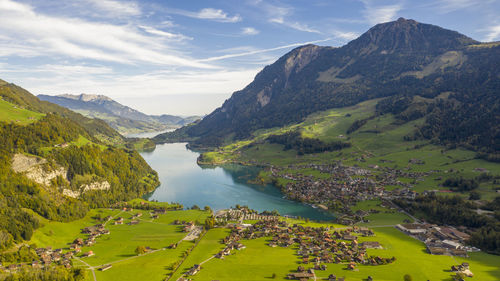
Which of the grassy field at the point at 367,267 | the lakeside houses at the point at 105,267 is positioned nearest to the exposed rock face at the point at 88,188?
the lakeside houses at the point at 105,267

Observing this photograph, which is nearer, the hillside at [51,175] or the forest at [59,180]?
the forest at [59,180]

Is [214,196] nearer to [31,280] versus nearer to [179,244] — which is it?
[179,244]

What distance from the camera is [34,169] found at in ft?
342

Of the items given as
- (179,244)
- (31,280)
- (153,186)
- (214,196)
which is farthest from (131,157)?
(31,280)

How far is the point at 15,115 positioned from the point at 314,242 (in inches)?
6676

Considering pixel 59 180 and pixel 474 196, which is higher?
pixel 474 196

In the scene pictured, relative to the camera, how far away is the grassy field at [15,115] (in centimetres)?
13818

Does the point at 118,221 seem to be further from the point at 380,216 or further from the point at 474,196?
the point at 474,196

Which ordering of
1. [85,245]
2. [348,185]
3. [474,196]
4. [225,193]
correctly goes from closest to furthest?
[85,245]
[474,196]
[348,185]
[225,193]

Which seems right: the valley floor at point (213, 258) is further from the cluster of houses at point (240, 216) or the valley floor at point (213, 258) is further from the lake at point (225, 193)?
the lake at point (225, 193)

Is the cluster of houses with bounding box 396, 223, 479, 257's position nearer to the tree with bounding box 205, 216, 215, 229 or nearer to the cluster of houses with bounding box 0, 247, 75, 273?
the tree with bounding box 205, 216, 215, 229

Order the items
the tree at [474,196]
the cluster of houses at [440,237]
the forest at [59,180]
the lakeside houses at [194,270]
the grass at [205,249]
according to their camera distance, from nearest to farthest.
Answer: the lakeside houses at [194,270] < the grass at [205,249] < the cluster of houses at [440,237] < the forest at [59,180] < the tree at [474,196]

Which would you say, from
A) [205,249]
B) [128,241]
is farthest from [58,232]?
[205,249]

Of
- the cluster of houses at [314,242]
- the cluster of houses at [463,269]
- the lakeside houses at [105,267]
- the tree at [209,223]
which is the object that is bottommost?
the lakeside houses at [105,267]
